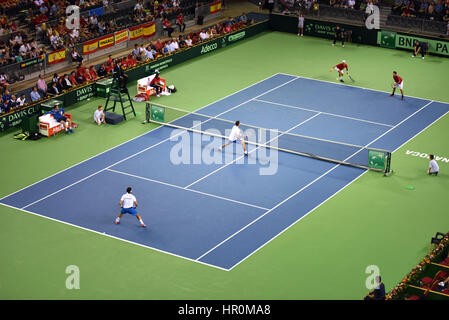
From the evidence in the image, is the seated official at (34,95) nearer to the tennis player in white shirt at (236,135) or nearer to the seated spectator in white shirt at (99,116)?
the seated spectator in white shirt at (99,116)

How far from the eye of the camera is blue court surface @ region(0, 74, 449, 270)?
3136 cm

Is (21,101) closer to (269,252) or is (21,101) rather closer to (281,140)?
(281,140)

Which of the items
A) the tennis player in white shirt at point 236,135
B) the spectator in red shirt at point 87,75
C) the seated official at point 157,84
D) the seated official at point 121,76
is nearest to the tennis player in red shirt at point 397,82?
the tennis player in white shirt at point 236,135

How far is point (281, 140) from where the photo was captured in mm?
39531

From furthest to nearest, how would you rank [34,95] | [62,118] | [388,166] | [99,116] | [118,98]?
[118,98] → [34,95] → [99,116] → [62,118] → [388,166]

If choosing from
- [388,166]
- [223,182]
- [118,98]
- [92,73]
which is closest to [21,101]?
[118,98]

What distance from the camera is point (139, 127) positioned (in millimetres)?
42219

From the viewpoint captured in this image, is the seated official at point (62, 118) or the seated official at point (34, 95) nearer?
the seated official at point (62, 118)

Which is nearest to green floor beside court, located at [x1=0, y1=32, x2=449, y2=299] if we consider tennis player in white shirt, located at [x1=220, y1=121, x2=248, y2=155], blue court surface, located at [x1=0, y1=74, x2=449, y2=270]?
blue court surface, located at [x1=0, y1=74, x2=449, y2=270]

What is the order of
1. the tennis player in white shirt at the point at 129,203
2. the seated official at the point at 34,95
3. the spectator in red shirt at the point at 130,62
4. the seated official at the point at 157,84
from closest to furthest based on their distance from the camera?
1. the tennis player in white shirt at the point at 129,203
2. the seated official at the point at 34,95
3. the seated official at the point at 157,84
4. the spectator in red shirt at the point at 130,62

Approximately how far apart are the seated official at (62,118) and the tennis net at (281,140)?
422 cm

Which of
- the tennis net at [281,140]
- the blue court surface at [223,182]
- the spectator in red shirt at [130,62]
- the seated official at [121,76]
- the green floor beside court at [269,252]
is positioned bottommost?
the green floor beside court at [269,252]

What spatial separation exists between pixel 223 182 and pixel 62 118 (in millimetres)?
10532

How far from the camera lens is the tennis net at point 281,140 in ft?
122
